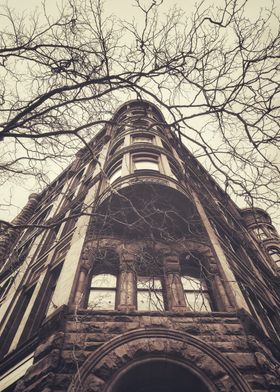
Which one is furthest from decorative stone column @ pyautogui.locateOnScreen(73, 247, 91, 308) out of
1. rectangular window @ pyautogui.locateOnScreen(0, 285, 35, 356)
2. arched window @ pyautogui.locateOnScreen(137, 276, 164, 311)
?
rectangular window @ pyautogui.locateOnScreen(0, 285, 35, 356)

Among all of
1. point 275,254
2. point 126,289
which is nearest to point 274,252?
point 275,254

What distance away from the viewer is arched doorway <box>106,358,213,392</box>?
5930 mm

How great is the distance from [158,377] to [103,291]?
2.81 m

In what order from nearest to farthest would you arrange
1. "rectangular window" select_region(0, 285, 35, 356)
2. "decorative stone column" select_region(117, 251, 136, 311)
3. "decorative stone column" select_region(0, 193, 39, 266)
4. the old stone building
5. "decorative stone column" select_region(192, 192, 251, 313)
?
the old stone building → "decorative stone column" select_region(117, 251, 136, 311) → "decorative stone column" select_region(192, 192, 251, 313) → "rectangular window" select_region(0, 285, 35, 356) → "decorative stone column" select_region(0, 193, 39, 266)

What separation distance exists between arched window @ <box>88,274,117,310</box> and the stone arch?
5.09 ft

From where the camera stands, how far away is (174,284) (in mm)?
8539

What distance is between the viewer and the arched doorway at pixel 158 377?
5.93m

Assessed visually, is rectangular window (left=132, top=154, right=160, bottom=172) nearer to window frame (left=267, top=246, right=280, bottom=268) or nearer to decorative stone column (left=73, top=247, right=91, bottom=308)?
decorative stone column (left=73, top=247, right=91, bottom=308)

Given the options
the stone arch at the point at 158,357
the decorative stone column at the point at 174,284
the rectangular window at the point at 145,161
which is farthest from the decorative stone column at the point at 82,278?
the rectangular window at the point at 145,161

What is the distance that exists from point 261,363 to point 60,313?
4.23 m

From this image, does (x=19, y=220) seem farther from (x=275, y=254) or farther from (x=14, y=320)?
(x=275, y=254)

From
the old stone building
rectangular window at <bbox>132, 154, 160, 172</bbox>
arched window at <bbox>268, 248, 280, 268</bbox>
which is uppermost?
arched window at <bbox>268, 248, 280, 268</bbox>

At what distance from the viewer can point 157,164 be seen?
598 inches

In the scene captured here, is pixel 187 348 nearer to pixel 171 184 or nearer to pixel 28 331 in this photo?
pixel 28 331
